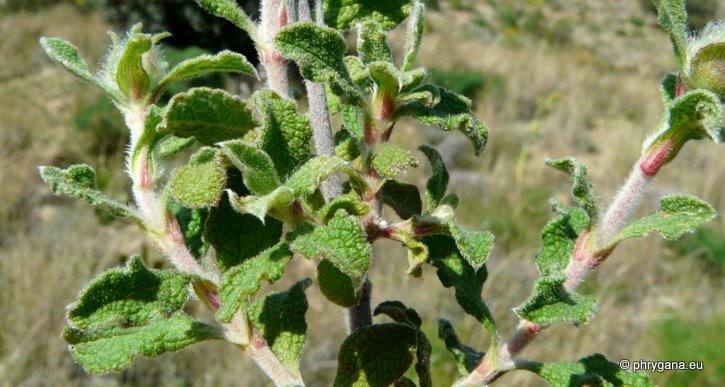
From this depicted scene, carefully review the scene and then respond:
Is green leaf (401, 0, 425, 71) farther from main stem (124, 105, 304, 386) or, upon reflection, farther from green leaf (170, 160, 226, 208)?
main stem (124, 105, 304, 386)

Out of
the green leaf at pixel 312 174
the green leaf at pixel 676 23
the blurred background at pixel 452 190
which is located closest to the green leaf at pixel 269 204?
the green leaf at pixel 312 174

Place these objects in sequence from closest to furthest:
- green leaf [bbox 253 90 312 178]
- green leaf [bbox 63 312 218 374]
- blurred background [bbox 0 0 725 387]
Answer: green leaf [bbox 253 90 312 178] → green leaf [bbox 63 312 218 374] → blurred background [bbox 0 0 725 387]

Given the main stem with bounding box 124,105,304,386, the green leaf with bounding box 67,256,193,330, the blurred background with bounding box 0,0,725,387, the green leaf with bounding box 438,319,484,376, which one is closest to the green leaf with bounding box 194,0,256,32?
the main stem with bounding box 124,105,304,386

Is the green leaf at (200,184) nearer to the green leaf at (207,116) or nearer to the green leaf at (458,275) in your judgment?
the green leaf at (207,116)

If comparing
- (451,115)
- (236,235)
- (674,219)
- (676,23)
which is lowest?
(236,235)

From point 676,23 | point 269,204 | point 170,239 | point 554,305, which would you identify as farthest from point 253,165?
point 676,23

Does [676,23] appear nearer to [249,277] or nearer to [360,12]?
[360,12]
